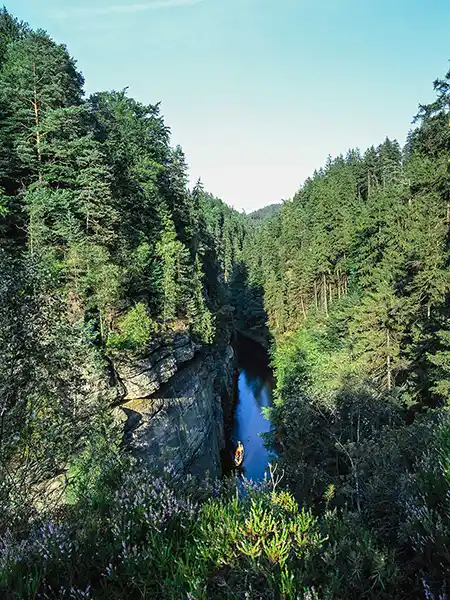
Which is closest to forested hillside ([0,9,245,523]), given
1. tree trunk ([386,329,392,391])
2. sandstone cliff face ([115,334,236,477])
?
sandstone cliff face ([115,334,236,477])

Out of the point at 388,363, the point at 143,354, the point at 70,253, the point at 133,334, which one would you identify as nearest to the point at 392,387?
the point at 388,363

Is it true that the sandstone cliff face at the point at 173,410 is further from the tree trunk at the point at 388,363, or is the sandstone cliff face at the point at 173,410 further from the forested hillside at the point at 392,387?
the tree trunk at the point at 388,363

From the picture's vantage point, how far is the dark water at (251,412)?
2623cm

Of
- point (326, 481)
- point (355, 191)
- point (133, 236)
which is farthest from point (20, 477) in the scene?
point (355, 191)

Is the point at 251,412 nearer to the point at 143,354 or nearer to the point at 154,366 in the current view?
the point at 154,366

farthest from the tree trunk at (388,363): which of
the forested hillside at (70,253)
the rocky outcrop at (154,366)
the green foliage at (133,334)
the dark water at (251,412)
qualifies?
the green foliage at (133,334)

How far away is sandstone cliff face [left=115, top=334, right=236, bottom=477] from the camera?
15531 mm

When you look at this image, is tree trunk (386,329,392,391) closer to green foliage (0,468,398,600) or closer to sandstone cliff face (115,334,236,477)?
sandstone cliff face (115,334,236,477)

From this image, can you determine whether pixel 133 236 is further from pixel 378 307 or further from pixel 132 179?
pixel 378 307

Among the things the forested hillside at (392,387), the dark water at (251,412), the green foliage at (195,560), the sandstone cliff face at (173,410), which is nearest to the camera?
the green foliage at (195,560)

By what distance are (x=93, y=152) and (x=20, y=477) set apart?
51.2ft

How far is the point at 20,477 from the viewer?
6.26 metres

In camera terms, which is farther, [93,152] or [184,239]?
[184,239]

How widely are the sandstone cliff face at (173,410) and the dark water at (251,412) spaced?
278 cm
